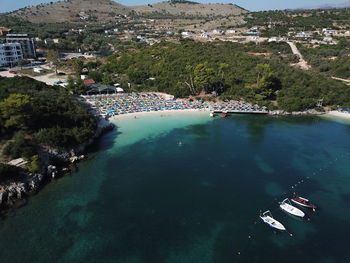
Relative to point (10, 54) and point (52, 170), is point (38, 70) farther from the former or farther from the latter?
point (52, 170)

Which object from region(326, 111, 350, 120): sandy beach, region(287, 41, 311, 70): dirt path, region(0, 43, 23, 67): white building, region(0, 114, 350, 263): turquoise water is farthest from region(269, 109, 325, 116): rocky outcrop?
region(0, 43, 23, 67): white building

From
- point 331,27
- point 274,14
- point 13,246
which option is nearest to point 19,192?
point 13,246

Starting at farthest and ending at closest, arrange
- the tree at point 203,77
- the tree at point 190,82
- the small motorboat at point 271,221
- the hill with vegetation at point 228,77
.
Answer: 1. the tree at point 190,82
2. the tree at point 203,77
3. the hill with vegetation at point 228,77
4. the small motorboat at point 271,221

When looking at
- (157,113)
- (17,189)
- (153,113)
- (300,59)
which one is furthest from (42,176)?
(300,59)

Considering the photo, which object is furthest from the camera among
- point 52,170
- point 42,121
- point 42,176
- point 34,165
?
point 42,121

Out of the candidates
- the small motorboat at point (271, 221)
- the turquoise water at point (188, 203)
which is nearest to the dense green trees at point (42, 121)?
the turquoise water at point (188, 203)

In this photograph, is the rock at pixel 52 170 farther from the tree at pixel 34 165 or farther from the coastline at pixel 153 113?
the coastline at pixel 153 113
